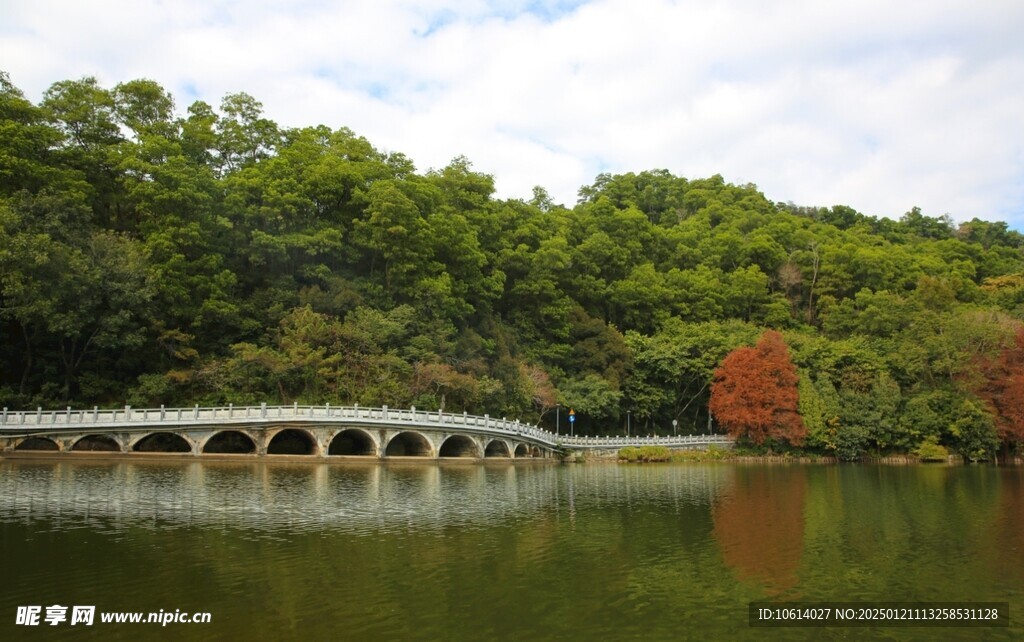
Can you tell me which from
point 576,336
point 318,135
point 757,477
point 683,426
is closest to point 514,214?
point 576,336

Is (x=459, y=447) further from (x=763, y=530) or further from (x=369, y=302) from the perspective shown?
(x=763, y=530)

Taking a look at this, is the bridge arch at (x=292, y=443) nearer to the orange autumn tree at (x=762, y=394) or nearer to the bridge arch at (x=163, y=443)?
the bridge arch at (x=163, y=443)

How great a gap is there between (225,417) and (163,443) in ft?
14.1

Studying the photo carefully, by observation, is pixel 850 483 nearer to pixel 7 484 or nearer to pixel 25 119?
pixel 7 484

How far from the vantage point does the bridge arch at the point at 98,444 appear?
32.6 m

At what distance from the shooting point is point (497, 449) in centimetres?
4138

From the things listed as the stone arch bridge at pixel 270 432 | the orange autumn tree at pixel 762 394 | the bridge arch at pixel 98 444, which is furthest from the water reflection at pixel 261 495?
the orange autumn tree at pixel 762 394

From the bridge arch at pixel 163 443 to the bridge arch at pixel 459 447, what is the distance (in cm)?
1261

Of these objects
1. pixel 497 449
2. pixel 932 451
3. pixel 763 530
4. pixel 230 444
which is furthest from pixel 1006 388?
pixel 230 444

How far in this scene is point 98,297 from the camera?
34.8m

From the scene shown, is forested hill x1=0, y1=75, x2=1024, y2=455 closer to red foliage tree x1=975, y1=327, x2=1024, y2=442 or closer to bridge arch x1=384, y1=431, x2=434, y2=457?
red foliage tree x1=975, y1=327, x2=1024, y2=442

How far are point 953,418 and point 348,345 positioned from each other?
39253 millimetres

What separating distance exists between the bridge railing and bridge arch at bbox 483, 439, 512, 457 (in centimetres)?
136

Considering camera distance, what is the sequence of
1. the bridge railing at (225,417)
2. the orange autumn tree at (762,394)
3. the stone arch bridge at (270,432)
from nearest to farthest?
the bridge railing at (225,417) → the stone arch bridge at (270,432) → the orange autumn tree at (762,394)
